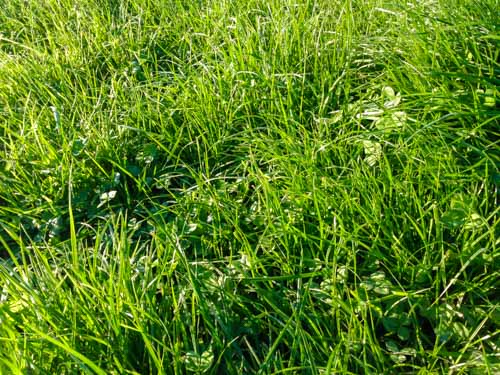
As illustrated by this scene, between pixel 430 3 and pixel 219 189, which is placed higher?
pixel 430 3

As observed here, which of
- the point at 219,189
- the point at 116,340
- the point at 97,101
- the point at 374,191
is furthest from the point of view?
the point at 97,101

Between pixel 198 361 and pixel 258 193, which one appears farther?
pixel 258 193

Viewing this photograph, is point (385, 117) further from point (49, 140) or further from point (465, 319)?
point (49, 140)

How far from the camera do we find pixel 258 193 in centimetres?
188

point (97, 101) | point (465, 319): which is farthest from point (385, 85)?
point (97, 101)

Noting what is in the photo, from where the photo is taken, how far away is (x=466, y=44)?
2.25 metres

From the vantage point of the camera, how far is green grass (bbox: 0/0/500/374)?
153cm

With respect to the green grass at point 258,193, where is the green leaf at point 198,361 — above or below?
below

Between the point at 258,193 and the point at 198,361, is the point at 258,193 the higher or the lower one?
the higher one

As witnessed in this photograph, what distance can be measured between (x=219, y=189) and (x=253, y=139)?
0.71 ft

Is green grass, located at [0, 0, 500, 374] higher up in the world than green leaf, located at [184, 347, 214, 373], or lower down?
higher up

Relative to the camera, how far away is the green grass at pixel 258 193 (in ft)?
5.00

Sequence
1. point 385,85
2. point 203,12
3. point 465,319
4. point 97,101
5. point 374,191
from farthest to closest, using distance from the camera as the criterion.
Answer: point 203,12
point 97,101
point 385,85
point 374,191
point 465,319

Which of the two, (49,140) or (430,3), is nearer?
(49,140)
